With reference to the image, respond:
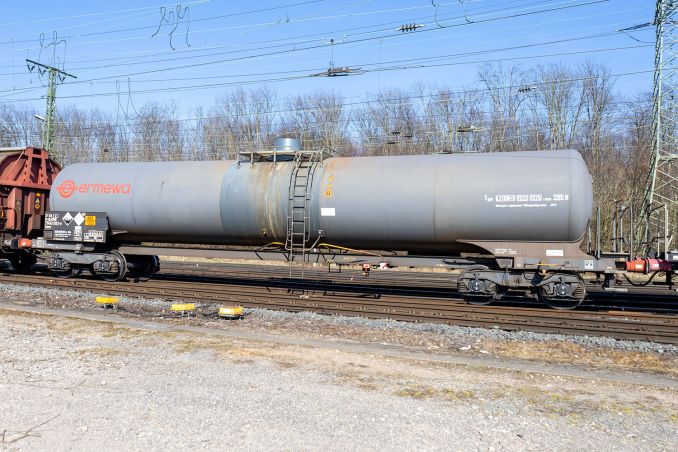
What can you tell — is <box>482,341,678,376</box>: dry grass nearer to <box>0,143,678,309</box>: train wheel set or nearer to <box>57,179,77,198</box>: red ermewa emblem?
<box>0,143,678,309</box>: train wheel set

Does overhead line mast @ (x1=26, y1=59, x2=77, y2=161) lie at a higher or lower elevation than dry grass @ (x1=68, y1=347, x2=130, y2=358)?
higher

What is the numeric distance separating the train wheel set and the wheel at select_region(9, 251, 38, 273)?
166cm

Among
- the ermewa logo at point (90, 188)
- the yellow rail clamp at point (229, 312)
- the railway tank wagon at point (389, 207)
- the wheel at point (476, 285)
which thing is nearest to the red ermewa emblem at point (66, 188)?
the ermewa logo at point (90, 188)

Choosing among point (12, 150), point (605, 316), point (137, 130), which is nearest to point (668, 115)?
point (605, 316)

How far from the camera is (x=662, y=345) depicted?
8.90 m

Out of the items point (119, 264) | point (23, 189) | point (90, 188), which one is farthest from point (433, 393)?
point (23, 189)

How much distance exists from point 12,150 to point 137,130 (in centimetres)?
2807

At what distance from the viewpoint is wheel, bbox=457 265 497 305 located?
11.4 metres

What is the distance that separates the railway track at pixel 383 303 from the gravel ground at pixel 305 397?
89 centimetres

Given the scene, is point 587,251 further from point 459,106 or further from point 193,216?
point 459,106

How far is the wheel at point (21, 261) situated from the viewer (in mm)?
17344

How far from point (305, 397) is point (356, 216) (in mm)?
6417

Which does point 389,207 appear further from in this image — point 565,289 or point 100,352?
point 100,352

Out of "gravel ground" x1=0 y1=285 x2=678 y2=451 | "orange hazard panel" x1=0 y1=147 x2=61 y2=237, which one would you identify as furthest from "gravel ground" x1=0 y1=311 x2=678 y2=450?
"orange hazard panel" x1=0 y1=147 x2=61 y2=237
